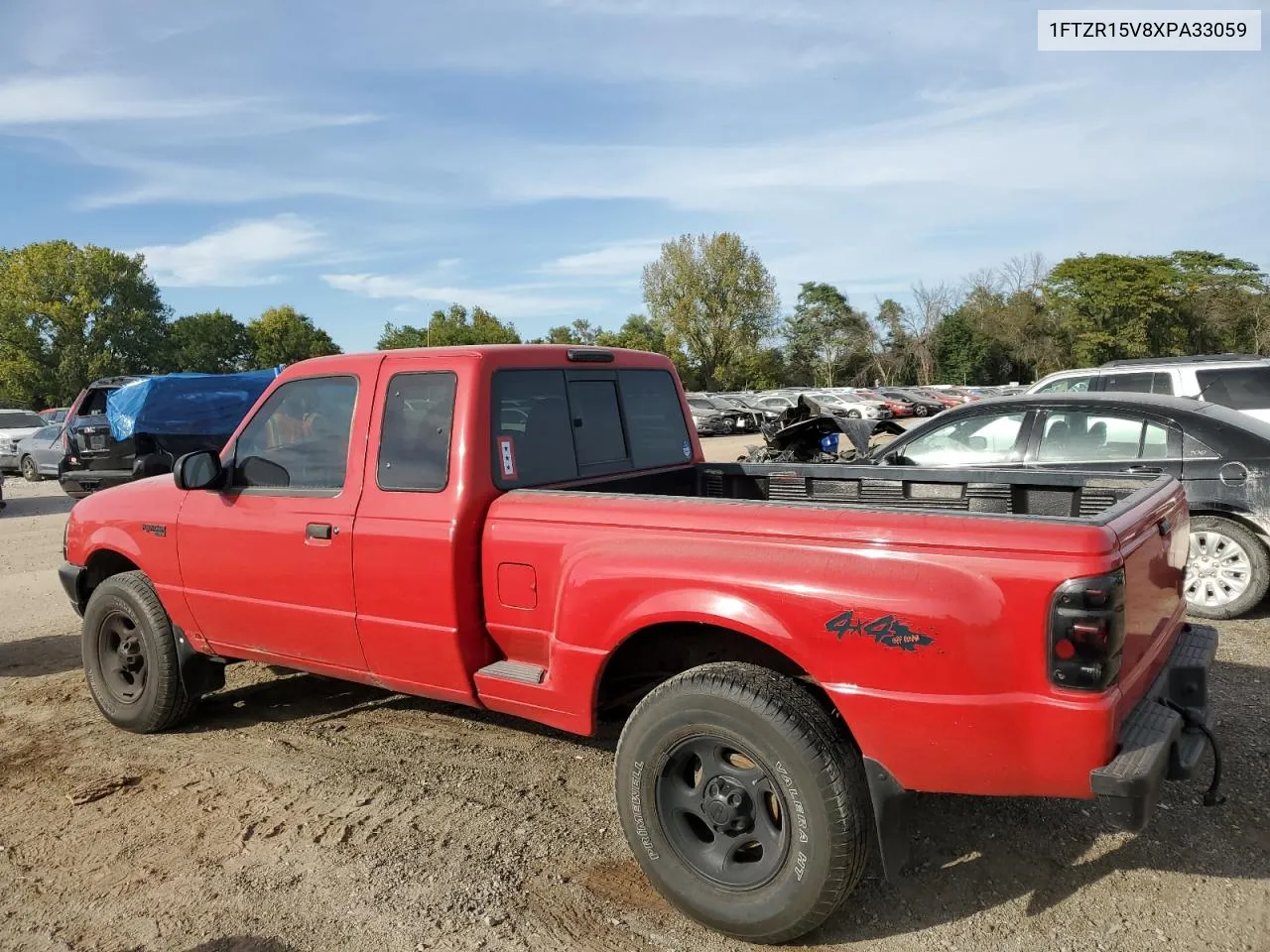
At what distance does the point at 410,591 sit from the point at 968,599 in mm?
2125

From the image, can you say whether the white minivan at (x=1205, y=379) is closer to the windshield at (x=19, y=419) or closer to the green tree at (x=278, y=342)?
the windshield at (x=19, y=419)

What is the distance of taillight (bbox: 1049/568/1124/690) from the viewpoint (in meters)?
2.36

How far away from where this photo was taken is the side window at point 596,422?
4.15m

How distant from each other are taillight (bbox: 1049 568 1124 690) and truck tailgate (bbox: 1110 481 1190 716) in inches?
6.6

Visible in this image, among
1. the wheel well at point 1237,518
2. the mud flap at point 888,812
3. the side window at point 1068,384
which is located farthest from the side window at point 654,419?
the side window at point 1068,384

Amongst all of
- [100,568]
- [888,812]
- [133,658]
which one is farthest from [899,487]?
[100,568]

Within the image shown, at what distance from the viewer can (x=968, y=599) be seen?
8.15 feet

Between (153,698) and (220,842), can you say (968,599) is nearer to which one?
(220,842)

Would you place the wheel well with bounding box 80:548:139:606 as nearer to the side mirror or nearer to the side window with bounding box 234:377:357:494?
the side mirror

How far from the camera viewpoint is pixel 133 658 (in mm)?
4848

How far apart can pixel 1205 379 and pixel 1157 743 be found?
8.33 meters

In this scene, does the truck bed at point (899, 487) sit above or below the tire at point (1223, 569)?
above

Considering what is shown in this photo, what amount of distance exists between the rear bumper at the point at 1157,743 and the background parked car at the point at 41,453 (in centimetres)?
2052

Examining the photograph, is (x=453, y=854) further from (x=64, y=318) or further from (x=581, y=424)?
(x=64, y=318)
